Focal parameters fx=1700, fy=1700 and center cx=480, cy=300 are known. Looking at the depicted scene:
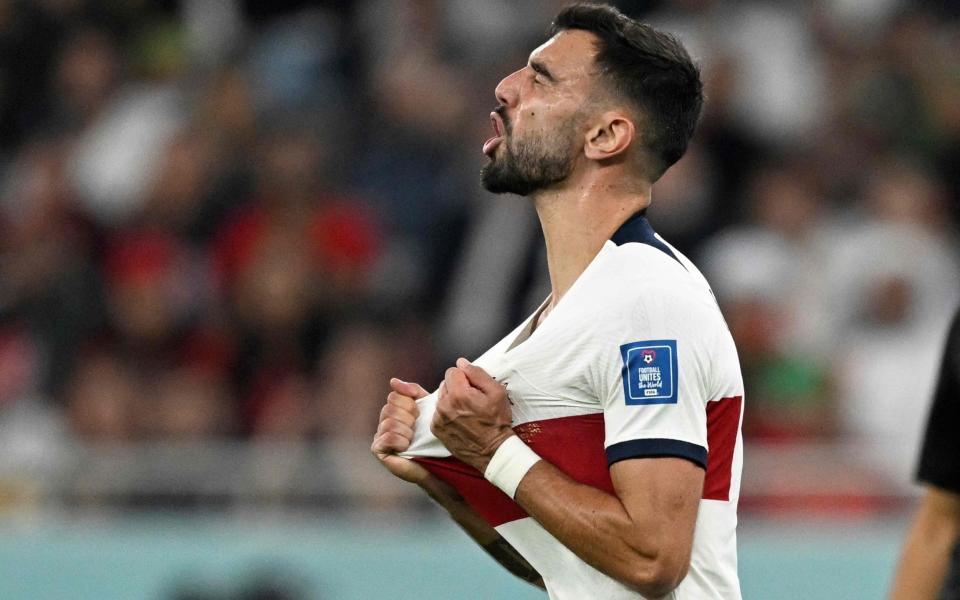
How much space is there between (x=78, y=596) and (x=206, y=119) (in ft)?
9.34

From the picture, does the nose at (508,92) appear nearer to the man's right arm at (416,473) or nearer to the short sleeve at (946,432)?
the man's right arm at (416,473)

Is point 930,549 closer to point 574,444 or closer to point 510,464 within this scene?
point 574,444

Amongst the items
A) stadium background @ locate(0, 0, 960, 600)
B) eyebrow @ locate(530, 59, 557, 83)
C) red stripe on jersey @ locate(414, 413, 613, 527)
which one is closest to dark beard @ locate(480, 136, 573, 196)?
eyebrow @ locate(530, 59, 557, 83)

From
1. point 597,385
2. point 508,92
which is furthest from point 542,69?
point 597,385

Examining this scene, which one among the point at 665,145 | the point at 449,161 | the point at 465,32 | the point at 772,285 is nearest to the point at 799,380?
the point at 772,285

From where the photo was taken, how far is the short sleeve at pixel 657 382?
3.18 meters

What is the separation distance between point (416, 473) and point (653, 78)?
3.16ft

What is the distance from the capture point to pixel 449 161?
350 inches

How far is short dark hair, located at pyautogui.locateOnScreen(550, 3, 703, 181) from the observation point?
3490mm

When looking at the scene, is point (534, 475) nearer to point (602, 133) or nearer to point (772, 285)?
point (602, 133)

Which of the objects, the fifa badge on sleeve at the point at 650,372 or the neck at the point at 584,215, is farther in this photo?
the neck at the point at 584,215

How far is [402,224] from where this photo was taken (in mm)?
8766

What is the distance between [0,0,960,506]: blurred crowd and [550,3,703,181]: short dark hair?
4046 millimetres

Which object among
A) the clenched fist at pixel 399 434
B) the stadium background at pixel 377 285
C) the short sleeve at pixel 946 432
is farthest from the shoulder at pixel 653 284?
the stadium background at pixel 377 285
